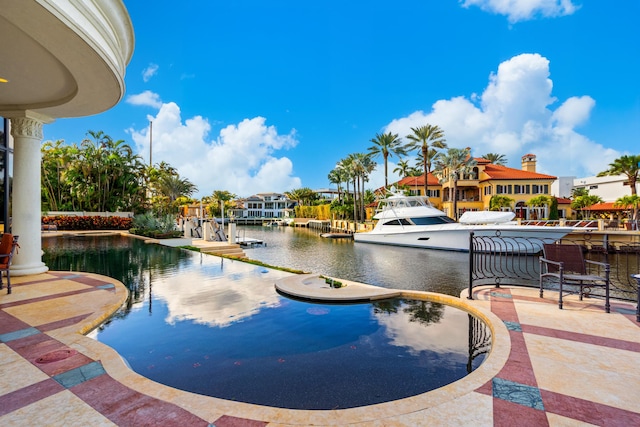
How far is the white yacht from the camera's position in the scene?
744 inches

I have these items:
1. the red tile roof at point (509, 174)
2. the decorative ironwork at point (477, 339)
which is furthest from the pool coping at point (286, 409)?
the red tile roof at point (509, 174)

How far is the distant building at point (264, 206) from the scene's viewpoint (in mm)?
79500

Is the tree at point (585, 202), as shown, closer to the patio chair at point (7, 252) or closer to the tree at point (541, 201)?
the tree at point (541, 201)

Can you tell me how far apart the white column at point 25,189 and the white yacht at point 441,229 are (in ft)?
63.2

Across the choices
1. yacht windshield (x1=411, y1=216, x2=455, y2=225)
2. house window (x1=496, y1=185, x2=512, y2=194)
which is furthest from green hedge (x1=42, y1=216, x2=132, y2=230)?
house window (x1=496, y1=185, x2=512, y2=194)

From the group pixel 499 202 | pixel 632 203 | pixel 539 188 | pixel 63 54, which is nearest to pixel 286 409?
pixel 63 54

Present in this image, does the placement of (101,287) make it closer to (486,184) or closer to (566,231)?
(566,231)

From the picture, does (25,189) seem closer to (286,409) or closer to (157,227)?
(286,409)

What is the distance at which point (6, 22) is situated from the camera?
368 centimetres

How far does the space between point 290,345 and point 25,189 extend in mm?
6981

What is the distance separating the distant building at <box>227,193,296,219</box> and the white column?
7173cm

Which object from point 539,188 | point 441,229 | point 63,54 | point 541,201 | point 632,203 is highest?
point 539,188

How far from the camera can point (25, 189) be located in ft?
22.3

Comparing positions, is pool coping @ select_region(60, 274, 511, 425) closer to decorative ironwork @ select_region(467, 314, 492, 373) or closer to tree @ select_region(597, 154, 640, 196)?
decorative ironwork @ select_region(467, 314, 492, 373)
